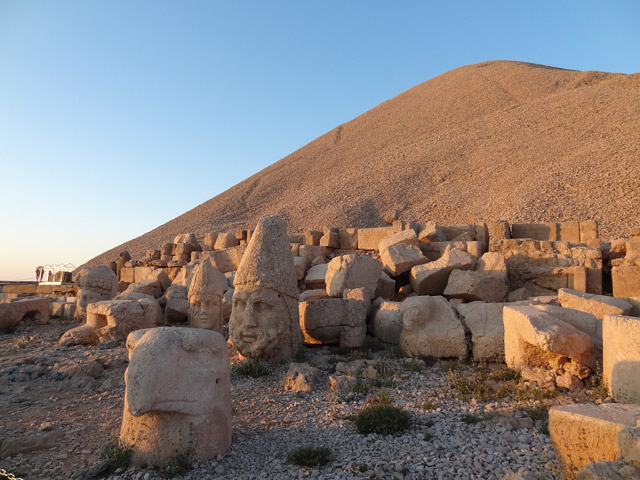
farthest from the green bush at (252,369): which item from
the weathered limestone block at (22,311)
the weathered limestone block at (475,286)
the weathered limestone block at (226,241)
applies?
the weathered limestone block at (226,241)

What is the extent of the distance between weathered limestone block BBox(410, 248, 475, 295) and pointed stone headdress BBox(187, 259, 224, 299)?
353 centimetres

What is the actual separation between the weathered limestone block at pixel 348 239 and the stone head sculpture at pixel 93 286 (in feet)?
18.9

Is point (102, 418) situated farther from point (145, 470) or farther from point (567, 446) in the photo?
point (567, 446)

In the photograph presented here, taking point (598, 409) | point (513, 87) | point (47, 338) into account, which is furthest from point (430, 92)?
point (598, 409)

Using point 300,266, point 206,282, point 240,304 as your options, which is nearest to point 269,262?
point 240,304

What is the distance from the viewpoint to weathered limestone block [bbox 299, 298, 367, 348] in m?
7.15

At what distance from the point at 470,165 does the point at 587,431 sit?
29.4 meters

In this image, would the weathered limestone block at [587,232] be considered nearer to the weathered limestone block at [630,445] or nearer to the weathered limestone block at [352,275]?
the weathered limestone block at [352,275]

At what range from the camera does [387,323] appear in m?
7.31

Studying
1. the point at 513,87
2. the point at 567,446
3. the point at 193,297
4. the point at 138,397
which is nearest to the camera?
the point at 567,446

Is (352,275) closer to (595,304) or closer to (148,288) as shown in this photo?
(595,304)

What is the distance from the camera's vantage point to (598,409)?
3.32 meters

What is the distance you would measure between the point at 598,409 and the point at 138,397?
133 inches

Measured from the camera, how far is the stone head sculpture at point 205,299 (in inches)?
298
